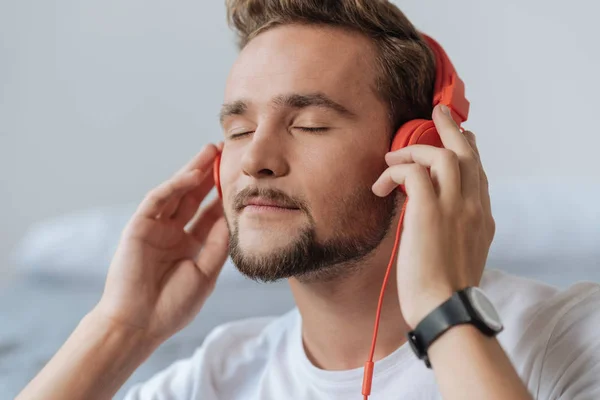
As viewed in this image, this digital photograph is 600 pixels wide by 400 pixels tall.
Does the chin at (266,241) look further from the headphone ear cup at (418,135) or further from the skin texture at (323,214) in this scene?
the headphone ear cup at (418,135)

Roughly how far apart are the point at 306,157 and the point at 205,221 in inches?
21.8

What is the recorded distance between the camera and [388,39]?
4.50 feet

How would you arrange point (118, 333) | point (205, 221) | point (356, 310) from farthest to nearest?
point (205, 221), point (118, 333), point (356, 310)

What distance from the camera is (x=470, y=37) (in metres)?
2.77

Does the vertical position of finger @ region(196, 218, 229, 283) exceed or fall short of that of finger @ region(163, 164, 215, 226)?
it falls short

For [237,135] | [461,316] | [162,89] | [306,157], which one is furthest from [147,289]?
[162,89]

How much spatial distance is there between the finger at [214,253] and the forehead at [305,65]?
0.42m

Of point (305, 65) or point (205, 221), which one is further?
point (205, 221)

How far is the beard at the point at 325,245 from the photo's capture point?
1.19 m

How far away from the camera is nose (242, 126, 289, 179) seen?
1194mm

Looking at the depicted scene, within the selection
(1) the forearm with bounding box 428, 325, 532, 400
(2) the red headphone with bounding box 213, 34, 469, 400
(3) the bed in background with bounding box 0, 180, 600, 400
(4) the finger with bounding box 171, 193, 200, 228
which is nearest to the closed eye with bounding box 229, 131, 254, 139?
(2) the red headphone with bounding box 213, 34, 469, 400

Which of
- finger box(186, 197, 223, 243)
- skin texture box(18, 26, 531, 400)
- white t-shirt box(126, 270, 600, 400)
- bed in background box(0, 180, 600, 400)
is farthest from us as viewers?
bed in background box(0, 180, 600, 400)

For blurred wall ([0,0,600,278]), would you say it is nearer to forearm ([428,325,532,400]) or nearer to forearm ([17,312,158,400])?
forearm ([17,312,158,400])

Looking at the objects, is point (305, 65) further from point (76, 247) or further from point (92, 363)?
point (76, 247)
